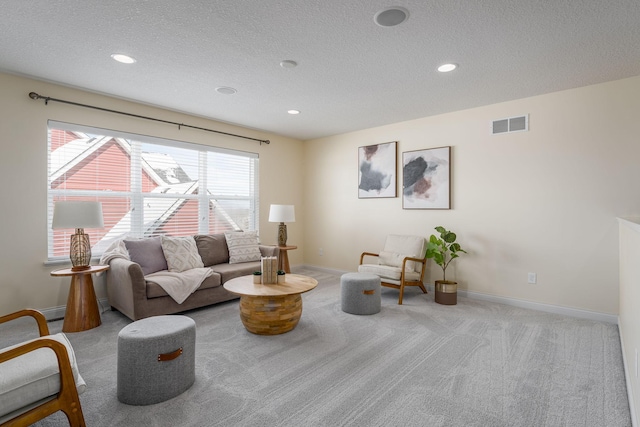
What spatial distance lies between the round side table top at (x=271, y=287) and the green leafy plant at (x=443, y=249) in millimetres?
1821

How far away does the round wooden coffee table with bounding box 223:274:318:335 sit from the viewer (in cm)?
299

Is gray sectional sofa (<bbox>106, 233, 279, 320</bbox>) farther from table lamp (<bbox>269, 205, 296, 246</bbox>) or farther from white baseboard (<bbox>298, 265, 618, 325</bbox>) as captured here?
white baseboard (<bbox>298, 265, 618, 325</bbox>)

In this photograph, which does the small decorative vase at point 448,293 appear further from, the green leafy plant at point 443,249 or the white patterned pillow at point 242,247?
the white patterned pillow at point 242,247

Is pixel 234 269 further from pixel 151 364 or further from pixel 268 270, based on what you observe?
pixel 151 364

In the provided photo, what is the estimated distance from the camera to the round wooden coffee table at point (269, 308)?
2.99 meters

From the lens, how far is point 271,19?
2311mm

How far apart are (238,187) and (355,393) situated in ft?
13.2

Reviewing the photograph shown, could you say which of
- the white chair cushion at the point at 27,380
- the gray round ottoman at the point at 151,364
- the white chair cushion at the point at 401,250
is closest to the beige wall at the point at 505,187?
the white chair cushion at the point at 401,250

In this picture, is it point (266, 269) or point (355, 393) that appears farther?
point (266, 269)

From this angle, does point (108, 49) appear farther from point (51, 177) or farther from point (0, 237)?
point (0, 237)

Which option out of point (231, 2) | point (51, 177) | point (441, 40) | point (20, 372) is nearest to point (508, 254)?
point (441, 40)

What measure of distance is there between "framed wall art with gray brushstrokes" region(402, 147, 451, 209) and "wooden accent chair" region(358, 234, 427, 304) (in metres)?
0.56

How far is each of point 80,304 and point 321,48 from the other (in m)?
3.38

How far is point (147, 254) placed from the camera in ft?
12.7
